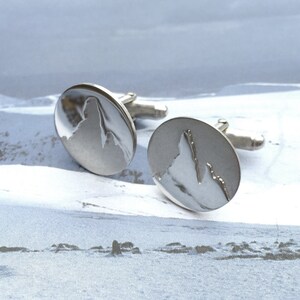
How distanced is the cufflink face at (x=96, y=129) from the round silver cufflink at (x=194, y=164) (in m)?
0.08

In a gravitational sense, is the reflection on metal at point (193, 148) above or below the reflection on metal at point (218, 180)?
above

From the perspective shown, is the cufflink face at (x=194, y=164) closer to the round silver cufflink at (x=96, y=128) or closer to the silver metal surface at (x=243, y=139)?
the round silver cufflink at (x=96, y=128)

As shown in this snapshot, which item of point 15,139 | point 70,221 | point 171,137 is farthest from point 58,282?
point 15,139

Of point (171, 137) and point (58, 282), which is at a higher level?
point (171, 137)

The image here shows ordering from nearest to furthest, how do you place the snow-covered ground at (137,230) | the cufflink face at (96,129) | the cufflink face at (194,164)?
the snow-covered ground at (137,230)
the cufflink face at (194,164)
the cufflink face at (96,129)

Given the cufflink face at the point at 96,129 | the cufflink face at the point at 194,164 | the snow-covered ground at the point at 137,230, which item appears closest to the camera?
the snow-covered ground at the point at 137,230

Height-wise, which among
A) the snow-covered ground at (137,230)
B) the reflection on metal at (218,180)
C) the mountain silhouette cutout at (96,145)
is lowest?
the snow-covered ground at (137,230)

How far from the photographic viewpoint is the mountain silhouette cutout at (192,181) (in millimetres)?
856

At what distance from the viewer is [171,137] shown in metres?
0.89

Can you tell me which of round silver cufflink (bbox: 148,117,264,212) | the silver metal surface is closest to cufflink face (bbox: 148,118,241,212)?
round silver cufflink (bbox: 148,117,264,212)

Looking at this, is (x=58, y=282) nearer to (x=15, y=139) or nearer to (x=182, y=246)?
(x=182, y=246)

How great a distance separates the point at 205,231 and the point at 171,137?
6.4 inches

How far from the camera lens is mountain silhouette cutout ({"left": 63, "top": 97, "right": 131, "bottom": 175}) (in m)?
0.99

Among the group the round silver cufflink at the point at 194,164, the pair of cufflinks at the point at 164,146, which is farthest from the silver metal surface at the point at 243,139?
the round silver cufflink at the point at 194,164
